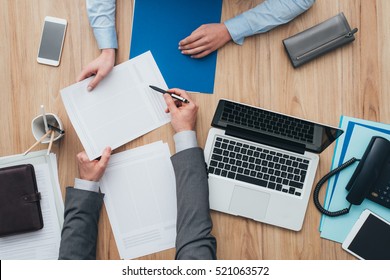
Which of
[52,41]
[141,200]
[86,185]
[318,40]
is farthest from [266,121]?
[52,41]

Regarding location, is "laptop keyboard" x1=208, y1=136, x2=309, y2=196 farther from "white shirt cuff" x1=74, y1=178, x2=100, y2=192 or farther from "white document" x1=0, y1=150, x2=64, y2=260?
"white document" x1=0, y1=150, x2=64, y2=260

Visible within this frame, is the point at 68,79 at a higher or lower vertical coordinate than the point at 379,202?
higher

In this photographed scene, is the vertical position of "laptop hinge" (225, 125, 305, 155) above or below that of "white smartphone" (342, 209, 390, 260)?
above

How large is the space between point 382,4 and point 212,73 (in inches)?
20.7

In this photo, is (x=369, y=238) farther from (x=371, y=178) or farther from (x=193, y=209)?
(x=193, y=209)

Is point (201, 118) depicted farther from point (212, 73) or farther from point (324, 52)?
point (324, 52)

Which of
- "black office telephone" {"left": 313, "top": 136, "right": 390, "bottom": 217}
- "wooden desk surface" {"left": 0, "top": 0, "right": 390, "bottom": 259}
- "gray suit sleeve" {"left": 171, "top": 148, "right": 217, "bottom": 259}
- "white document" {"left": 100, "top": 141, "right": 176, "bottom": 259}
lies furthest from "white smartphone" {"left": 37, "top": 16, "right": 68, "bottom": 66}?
"black office telephone" {"left": 313, "top": 136, "right": 390, "bottom": 217}

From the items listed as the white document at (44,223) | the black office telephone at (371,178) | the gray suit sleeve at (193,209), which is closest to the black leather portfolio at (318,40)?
the black office telephone at (371,178)

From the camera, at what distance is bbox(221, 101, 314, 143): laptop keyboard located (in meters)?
0.99

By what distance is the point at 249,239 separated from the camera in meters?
1.04

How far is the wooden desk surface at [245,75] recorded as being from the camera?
3.45ft

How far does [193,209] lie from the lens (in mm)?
976

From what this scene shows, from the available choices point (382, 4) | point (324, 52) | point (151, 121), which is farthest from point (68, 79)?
point (382, 4)

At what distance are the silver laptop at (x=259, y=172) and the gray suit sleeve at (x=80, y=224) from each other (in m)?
0.32
